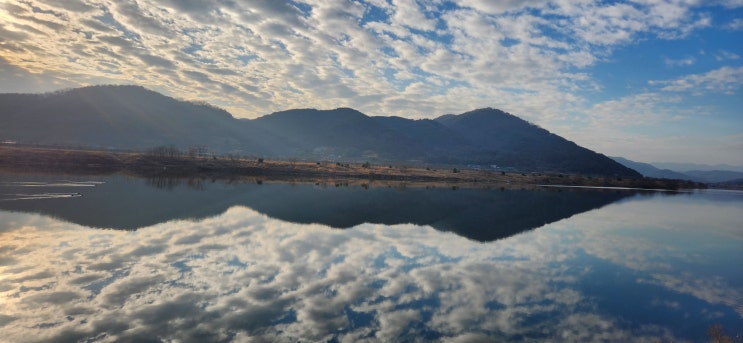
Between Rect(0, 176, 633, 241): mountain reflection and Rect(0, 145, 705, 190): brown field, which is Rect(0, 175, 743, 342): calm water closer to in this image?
Rect(0, 176, 633, 241): mountain reflection

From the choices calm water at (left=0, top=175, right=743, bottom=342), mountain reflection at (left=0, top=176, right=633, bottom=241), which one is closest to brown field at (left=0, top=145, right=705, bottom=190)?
mountain reflection at (left=0, top=176, right=633, bottom=241)

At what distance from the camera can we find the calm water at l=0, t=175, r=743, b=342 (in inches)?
492

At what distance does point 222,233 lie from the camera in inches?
1096

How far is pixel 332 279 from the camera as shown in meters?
18.0

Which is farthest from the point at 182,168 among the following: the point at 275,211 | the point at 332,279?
the point at 332,279

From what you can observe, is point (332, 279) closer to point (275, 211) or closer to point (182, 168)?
point (275, 211)

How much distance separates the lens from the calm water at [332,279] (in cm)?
1248

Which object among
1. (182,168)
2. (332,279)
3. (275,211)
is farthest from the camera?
(182,168)

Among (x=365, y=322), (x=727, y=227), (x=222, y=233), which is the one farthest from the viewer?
(x=727, y=227)

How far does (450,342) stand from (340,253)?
41.7 ft

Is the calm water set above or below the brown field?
below

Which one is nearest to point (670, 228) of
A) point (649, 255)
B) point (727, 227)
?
point (727, 227)

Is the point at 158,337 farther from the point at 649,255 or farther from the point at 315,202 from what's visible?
the point at 315,202

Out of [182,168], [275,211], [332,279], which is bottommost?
[275,211]
